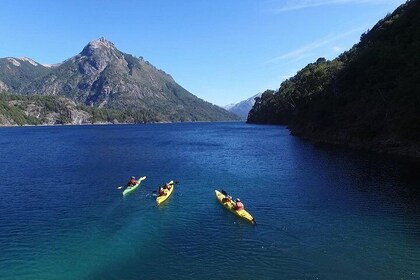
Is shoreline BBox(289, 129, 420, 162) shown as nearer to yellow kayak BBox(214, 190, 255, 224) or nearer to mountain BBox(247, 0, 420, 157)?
mountain BBox(247, 0, 420, 157)

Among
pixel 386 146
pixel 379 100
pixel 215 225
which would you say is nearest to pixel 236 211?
pixel 215 225

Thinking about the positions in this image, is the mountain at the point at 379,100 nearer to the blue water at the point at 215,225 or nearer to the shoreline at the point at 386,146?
the shoreline at the point at 386,146

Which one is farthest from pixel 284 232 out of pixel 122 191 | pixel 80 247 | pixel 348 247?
pixel 122 191

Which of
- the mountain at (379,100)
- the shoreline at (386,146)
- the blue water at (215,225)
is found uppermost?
the mountain at (379,100)

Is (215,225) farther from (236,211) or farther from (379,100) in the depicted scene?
(379,100)

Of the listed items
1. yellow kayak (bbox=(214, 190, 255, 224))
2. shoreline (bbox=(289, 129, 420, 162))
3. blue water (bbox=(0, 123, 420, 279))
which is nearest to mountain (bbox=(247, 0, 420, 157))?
shoreline (bbox=(289, 129, 420, 162))

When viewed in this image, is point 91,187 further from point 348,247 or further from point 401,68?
point 401,68

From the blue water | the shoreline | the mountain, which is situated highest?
the mountain

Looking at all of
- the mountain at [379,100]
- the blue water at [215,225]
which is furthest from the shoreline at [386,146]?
the blue water at [215,225]

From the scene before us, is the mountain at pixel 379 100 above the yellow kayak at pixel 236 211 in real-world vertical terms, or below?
above

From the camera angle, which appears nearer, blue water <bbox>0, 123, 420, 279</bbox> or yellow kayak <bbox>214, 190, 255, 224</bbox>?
blue water <bbox>0, 123, 420, 279</bbox>

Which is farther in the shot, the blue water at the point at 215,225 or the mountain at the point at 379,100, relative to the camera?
the mountain at the point at 379,100
